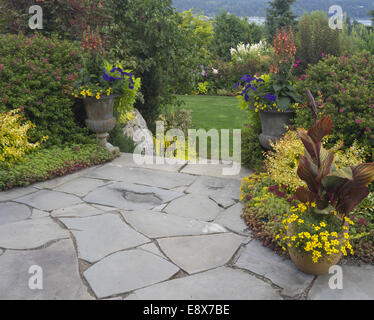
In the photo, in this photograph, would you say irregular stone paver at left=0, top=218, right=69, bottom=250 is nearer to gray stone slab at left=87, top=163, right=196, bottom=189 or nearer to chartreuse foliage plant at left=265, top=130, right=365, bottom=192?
gray stone slab at left=87, top=163, right=196, bottom=189

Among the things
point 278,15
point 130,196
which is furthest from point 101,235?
point 278,15

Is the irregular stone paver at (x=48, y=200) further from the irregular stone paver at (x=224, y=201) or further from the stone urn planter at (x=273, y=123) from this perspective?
the stone urn planter at (x=273, y=123)

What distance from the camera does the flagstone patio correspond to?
8.27 feet

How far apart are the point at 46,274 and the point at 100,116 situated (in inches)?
123

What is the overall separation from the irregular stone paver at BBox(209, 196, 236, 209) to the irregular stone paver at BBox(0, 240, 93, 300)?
1588 mm

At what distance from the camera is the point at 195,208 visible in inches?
153

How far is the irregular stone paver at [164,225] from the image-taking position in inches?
131

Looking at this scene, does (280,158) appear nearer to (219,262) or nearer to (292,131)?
(292,131)

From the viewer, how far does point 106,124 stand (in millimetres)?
5484

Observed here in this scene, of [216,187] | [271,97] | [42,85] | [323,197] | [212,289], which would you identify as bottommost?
[212,289]

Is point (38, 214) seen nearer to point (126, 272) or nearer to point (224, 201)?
point (126, 272)

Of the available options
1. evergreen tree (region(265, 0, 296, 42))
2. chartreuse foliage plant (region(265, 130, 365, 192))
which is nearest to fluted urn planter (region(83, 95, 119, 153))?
chartreuse foliage plant (region(265, 130, 365, 192))
